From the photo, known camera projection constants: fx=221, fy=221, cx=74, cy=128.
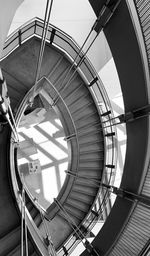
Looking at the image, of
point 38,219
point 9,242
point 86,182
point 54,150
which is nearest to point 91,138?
point 86,182

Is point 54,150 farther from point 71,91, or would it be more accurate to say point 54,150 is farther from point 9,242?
point 9,242

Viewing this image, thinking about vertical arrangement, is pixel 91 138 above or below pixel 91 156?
above

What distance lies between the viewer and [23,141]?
13.0 meters

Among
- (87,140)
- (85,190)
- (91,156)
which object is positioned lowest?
(85,190)

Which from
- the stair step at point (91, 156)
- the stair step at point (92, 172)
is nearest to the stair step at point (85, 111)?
the stair step at point (91, 156)

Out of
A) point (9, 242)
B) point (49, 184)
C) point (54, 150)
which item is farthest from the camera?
point (54, 150)

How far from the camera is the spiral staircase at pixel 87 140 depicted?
13.4 feet

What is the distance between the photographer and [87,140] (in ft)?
25.6

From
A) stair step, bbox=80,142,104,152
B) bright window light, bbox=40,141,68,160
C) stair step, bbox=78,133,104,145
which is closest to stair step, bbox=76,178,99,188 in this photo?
stair step, bbox=80,142,104,152

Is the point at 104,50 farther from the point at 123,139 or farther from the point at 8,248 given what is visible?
the point at 8,248

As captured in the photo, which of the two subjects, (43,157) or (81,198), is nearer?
(81,198)

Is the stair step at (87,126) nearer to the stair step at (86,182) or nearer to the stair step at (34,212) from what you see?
the stair step at (86,182)

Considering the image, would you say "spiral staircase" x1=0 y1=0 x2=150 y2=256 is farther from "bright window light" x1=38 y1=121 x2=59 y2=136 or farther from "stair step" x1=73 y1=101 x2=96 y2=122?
"bright window light" x1=38 y1=121 x2=59 y2=136

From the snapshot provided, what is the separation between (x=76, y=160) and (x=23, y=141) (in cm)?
591
